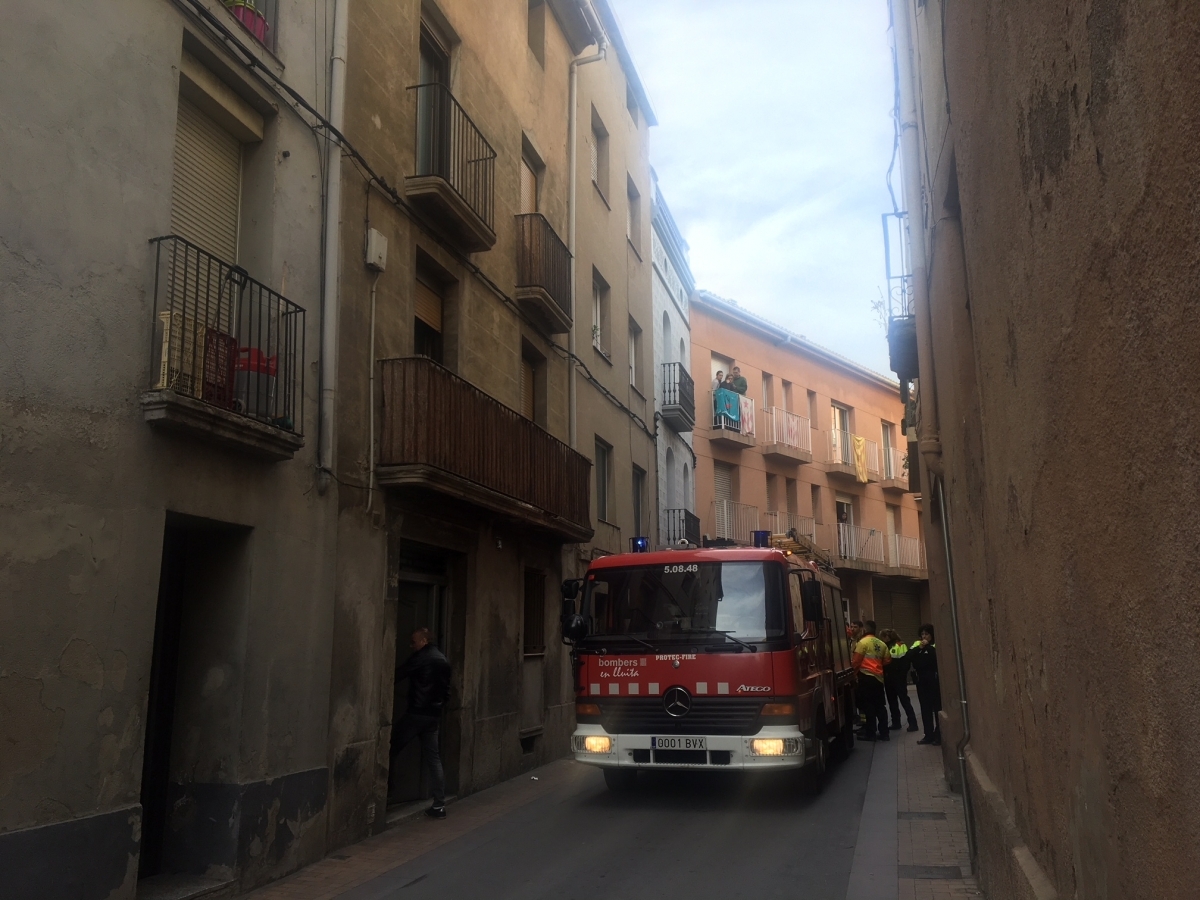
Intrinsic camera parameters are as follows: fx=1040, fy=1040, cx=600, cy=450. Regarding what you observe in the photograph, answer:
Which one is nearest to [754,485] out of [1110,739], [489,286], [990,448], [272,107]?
[489,286]

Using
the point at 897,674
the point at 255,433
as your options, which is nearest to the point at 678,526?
the point at 897,674

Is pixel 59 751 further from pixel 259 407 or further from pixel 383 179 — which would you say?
pixel 383 179

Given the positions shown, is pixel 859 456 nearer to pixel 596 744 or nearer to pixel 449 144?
pixel 449 144

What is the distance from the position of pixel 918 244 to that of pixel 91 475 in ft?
25.7

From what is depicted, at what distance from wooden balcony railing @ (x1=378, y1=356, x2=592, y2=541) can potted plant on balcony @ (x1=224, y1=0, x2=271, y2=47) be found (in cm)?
310

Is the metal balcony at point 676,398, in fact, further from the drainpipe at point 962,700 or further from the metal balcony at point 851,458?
the drainpipe at point 962,700

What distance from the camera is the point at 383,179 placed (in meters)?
10.4

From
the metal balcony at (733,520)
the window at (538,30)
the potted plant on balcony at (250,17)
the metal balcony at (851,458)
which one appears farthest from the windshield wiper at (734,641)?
the metal balcony at (851,458)

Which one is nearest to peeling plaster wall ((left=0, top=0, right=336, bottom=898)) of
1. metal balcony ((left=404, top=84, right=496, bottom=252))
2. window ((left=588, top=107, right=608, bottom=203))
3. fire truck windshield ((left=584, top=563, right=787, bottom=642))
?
metal balcony ((left=404, top=84, right=496, bottom=252))

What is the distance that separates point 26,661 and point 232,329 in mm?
2978

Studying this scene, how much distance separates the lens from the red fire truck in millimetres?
9961

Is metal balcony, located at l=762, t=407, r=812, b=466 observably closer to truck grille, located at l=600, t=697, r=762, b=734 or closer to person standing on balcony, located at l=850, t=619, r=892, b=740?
person standing on balcony, located at l=850, t=619, r=892, b=740

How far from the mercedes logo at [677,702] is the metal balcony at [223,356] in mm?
4407

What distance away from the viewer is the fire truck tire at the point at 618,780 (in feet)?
37.5
